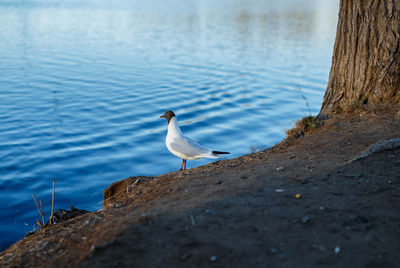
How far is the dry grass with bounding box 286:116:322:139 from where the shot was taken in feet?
25.2

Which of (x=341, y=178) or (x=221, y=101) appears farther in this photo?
(x=221, y=101)

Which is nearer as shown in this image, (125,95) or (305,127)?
(305,127)

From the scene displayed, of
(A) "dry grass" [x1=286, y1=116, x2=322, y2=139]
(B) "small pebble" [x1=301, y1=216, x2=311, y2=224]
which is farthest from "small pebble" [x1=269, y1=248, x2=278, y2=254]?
(A) "dry grass" [x1=286, y1=116, x2=322, y2=139]

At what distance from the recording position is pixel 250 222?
4.08 meters

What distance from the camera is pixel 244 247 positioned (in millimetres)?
3658

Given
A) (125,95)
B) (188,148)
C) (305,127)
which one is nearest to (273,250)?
(188,148)

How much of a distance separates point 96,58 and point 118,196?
13.5 m

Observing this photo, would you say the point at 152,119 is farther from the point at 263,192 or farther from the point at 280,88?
the point at 263,192

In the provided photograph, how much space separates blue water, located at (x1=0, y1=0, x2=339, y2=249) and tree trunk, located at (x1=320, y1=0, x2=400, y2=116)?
2.46m

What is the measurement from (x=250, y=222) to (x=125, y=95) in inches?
411

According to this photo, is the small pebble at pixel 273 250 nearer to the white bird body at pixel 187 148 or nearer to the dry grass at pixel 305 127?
the white bird body at pixel 187 148

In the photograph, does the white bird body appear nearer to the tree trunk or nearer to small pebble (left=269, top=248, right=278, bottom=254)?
the tree trunk

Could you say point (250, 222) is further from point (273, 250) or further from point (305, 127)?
point (305, 127)

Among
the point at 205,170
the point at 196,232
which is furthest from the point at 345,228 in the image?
the point at 205,170
